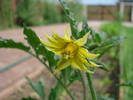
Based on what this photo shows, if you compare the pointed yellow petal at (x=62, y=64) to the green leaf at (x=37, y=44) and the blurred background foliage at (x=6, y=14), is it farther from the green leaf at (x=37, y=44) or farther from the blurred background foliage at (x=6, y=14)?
the blurred background foliage at (x=6, y=14)

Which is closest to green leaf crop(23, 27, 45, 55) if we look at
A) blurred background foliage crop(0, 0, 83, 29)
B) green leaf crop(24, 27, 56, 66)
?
green leaf crop(24, 27, 56, 66)

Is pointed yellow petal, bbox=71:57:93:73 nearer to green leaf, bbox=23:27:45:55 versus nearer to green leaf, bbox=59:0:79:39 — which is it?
green leaf, bbox=59:0:79:39

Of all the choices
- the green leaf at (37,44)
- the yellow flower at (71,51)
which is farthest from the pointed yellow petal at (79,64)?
the green leaf at (37,44)

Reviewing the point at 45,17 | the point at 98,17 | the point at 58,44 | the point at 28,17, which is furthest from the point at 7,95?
the point at 98,17

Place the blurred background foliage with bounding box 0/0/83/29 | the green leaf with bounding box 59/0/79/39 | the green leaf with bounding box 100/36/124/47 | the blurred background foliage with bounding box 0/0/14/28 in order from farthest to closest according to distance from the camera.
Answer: the blurred background foliage with bounding box 0/0/83/29 < the blurred background foliage with bounding box 0/0/14/28 < the green leaf with bounding box 100/36/124/47 < the green leaf with bounding box 59/0/79/39

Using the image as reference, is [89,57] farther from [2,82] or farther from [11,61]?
[11,61]

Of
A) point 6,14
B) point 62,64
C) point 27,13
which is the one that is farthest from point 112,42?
point 27,13

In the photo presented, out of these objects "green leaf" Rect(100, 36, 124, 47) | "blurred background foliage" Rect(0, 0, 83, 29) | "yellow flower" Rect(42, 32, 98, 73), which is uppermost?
"yellow flower" Rect(42, 32, 98, 73)
